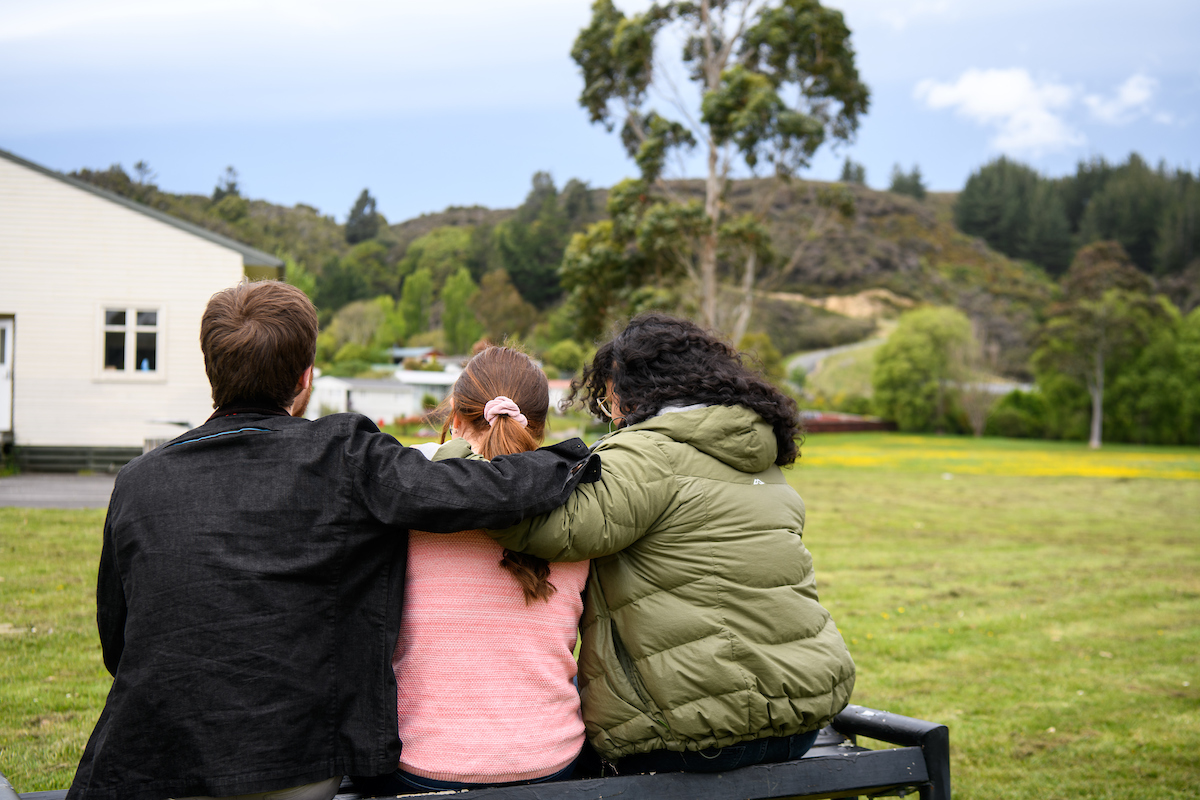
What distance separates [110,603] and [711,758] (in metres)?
1.47

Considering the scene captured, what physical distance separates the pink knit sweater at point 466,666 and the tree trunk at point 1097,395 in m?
45.1

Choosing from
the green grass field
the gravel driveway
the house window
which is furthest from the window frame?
the green grass field

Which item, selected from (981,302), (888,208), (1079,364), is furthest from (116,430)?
(888,208)

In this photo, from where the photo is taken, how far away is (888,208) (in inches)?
5153

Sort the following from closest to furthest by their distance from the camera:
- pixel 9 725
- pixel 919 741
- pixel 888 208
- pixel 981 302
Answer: pixel 919 741 < pixel 9 725 < pixel 981 302 < pixel 888 208

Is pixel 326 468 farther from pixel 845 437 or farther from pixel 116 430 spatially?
pixel 845 437

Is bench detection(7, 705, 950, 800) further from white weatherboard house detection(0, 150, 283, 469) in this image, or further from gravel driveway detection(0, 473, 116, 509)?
white weatherboard house detection(0, 150, 283, 469)

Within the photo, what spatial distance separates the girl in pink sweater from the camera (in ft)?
6.55

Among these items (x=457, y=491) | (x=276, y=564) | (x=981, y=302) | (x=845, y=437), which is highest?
(x=981, y=302)

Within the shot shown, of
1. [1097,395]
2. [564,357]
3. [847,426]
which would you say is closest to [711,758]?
[1097,395]

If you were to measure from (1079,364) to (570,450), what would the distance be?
47434mm

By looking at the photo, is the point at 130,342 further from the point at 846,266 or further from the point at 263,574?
the point at 846,266

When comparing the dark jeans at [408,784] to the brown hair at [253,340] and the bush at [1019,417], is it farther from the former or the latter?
the bush at [1019,417]

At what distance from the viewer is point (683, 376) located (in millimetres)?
2400
